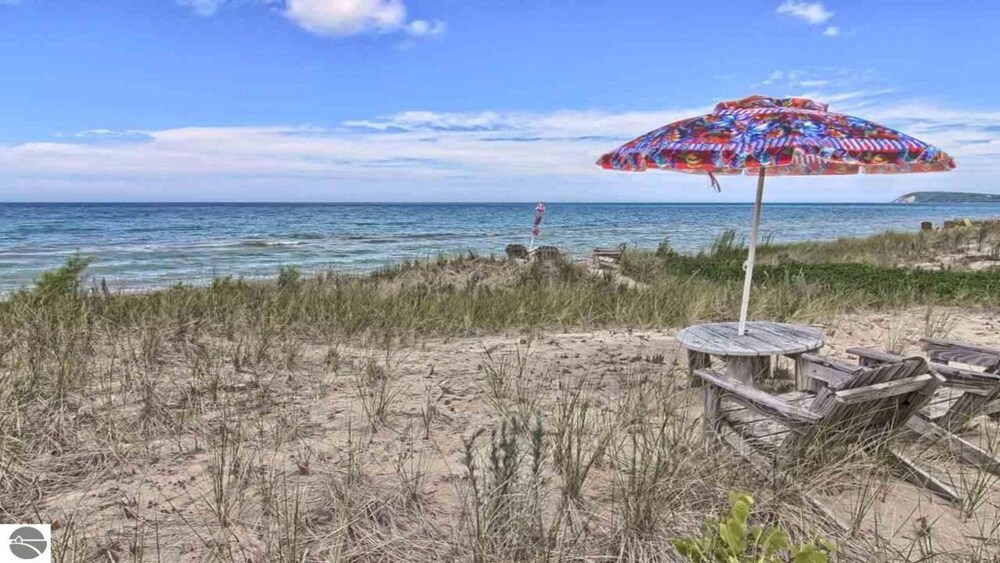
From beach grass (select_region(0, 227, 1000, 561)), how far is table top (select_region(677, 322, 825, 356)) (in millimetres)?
332

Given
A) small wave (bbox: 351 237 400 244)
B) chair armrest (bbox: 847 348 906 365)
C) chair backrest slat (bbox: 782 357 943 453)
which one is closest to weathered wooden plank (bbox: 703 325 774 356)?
chair armrest (bbox: 847 348 906 365)

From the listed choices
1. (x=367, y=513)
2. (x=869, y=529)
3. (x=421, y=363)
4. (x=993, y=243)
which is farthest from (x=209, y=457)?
(x=993, y=243)

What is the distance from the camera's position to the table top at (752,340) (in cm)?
389

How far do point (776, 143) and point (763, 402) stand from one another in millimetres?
1309

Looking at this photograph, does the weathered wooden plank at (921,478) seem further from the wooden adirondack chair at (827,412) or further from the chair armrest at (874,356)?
the chair armrest at (874,356)

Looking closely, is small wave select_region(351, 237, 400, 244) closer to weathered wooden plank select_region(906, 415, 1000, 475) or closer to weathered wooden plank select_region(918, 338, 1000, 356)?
weathered wooden plank select_region(918, 338, 1000, 356)

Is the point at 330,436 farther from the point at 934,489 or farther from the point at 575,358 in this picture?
the point at 934,489

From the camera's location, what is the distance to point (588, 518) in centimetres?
252

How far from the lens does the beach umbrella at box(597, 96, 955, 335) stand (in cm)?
320

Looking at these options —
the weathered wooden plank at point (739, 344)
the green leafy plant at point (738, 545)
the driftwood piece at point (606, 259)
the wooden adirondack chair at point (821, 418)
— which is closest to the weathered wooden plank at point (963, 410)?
the wooden adirondack chair at point (821, 418)

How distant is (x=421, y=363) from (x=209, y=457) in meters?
2.21

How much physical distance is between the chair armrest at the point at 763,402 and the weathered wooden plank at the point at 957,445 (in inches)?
31.2

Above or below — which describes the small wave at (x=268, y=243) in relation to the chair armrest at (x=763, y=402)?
below

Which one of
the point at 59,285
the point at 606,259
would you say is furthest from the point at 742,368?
the point at 606,259
